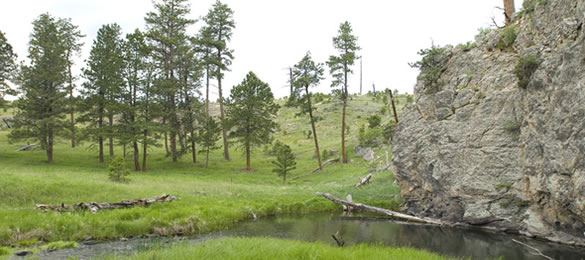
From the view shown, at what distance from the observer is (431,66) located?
904 inches

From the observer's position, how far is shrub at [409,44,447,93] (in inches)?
884

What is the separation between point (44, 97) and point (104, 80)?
273 inches

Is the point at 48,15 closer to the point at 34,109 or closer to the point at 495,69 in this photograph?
the point at 34,109

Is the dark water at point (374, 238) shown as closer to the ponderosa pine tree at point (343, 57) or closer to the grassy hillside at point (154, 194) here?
the grassy hillside at point (154, 194)

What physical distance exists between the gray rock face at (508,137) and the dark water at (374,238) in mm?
1564

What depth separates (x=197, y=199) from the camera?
22.1 metres

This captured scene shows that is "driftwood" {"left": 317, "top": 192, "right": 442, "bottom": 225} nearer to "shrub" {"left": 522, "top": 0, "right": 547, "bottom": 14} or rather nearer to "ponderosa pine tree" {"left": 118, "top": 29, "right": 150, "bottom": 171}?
"shrub" {"left": 522, "top": 0, "right": 547, "bottom": 14}

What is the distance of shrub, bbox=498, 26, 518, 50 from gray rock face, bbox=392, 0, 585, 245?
0.36 meters

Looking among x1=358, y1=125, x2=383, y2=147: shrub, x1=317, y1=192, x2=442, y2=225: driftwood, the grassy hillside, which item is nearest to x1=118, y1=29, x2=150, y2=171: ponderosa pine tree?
the grassy hillside

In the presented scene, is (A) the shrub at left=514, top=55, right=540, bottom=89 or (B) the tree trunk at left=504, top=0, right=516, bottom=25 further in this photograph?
(B) the tree trunk at left=504, top=0, right=516, bottom=25

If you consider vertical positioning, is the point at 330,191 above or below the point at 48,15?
below

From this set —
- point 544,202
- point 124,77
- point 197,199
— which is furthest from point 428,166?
point 124,77

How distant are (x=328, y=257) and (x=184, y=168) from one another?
34844 millimetres

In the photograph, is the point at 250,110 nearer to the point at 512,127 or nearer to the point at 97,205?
the point at 97,205
